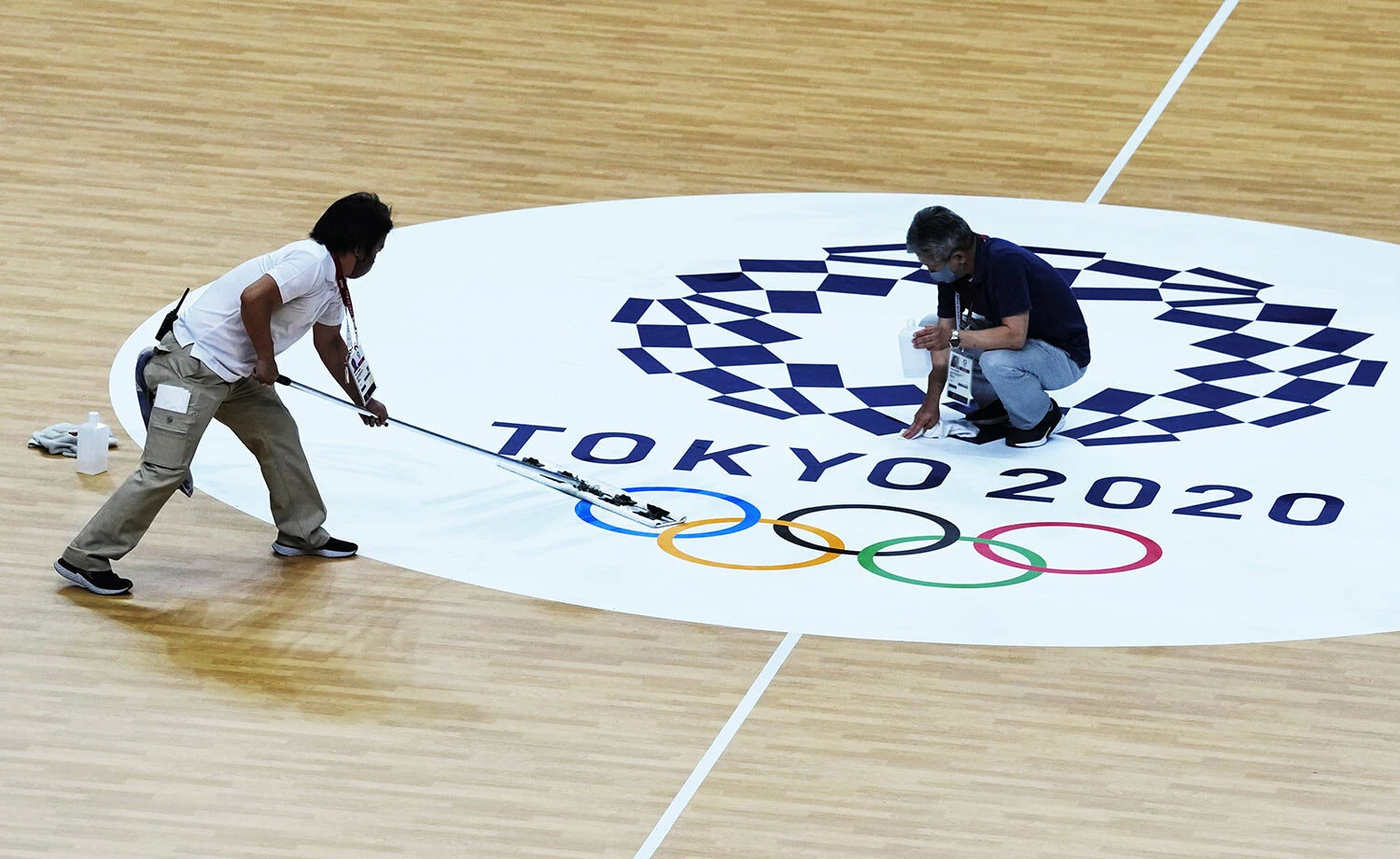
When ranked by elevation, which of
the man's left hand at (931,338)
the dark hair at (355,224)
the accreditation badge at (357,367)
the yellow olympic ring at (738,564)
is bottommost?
the yellow olympic ring at (738,564)

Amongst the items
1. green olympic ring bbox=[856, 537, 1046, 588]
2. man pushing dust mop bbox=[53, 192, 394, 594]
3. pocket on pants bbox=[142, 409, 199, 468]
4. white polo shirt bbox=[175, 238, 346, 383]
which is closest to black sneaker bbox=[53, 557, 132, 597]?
man pushing dust mop bbox=[53, 192, 394, 594]

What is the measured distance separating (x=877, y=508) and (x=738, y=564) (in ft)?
2.07

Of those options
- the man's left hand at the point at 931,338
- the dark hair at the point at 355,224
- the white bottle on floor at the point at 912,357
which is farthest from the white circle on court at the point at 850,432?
the dark hair at the point at 355,224

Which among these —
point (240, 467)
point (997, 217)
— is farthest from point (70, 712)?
point (997, 217)

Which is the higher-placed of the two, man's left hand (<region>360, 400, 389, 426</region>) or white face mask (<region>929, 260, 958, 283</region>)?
white face mask (<region>929, 260, 958, 283</region>)

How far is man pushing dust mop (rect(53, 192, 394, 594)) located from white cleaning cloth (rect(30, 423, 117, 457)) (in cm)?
88

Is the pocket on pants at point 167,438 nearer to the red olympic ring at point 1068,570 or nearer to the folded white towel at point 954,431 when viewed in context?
the red olympic ring at point 1068,570

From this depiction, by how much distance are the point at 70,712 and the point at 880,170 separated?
6.20 m

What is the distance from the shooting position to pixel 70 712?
499 cm

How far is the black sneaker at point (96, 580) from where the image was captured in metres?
5.62

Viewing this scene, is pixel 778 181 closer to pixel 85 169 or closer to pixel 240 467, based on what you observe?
pixel 85 169

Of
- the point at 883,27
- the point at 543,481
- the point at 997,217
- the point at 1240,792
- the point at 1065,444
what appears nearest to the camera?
the point at 1240,792

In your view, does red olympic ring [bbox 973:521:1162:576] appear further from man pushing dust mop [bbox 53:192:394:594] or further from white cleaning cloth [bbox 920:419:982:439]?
man pushing dust mop [bbox 53:192:394:594]

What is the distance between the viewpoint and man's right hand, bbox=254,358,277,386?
18.3ft
